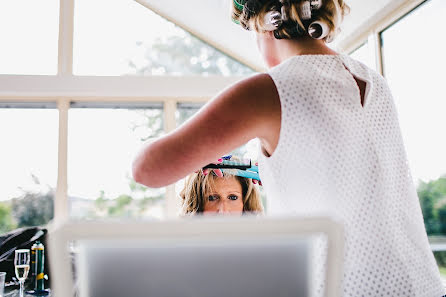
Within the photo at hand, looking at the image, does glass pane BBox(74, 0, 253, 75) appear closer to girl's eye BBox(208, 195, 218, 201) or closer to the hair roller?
girl's eye BBox(208, 195, 218, 201)

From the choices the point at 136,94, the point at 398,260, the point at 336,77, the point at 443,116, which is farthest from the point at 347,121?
the point at 136,94

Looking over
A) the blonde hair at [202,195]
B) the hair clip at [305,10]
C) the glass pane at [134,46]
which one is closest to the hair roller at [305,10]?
the hair clip at [305,10]

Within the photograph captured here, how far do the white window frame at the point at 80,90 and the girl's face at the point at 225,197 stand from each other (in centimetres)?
218

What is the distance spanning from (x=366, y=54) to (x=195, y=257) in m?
3.68

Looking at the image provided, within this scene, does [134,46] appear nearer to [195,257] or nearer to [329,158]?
[329,158]

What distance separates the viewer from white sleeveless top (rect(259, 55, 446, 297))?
0.66m

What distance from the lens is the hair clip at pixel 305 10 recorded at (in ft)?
2.68

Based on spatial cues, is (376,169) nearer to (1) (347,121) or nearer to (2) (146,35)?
(1) (347,121)

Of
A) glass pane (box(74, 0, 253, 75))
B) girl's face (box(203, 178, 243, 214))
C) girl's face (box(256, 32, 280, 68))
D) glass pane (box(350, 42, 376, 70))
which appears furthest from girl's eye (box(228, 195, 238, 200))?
glass pane (box(74, 0, 253, 75))

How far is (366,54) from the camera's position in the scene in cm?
378

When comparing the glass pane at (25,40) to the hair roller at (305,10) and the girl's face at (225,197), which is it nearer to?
the girl's face at (225,197)

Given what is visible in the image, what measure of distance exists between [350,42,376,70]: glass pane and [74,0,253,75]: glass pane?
1.20 m

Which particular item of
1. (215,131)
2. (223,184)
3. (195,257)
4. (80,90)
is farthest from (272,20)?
(80,90)

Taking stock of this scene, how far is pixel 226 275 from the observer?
44cm
